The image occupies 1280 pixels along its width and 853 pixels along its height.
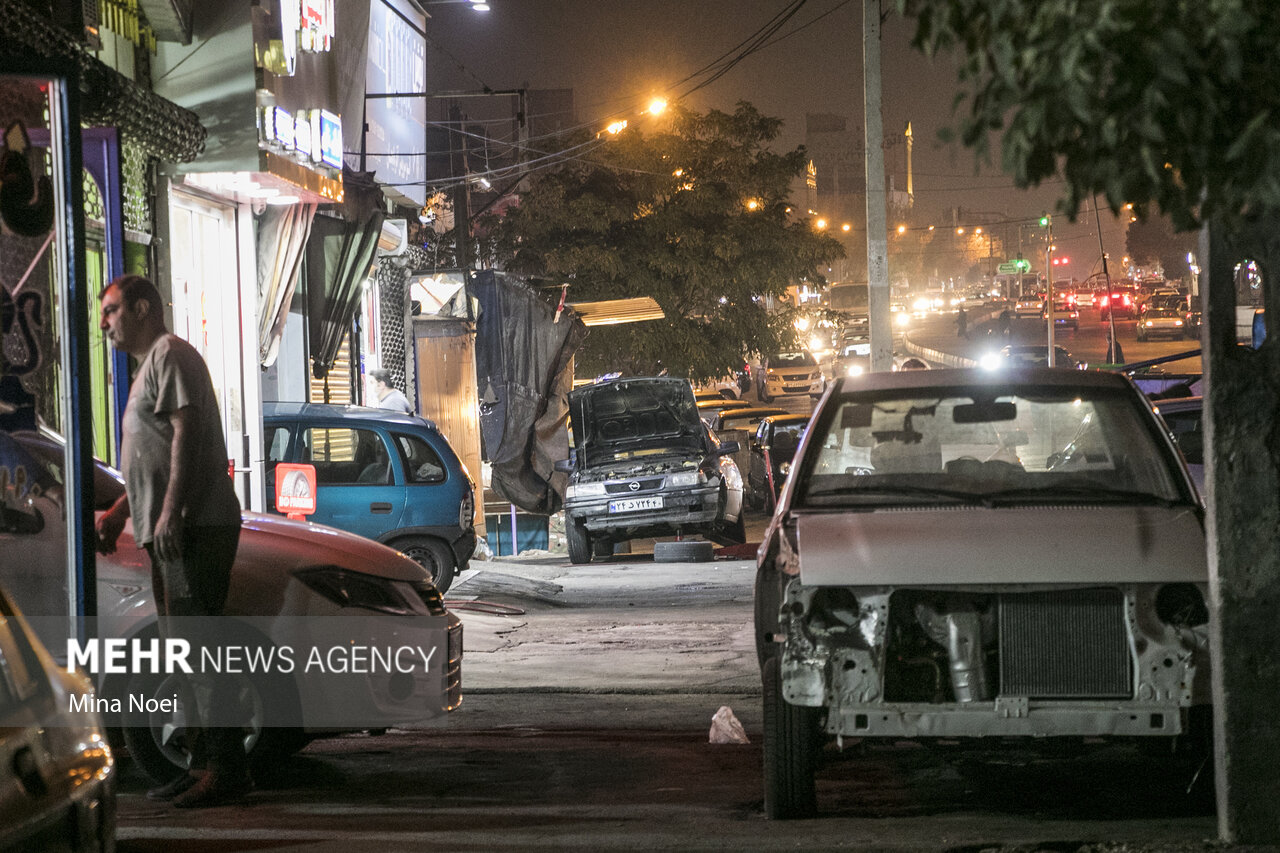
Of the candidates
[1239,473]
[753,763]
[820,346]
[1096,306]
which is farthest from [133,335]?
[1096,306]

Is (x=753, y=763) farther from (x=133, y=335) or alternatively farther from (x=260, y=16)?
(x=260, y=16)

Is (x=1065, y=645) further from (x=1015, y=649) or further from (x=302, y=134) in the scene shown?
(x=302, y=134)

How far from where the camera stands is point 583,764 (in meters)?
6.49

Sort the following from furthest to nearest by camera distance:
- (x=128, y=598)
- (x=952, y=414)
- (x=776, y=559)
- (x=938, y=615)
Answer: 1. (x=952, y=414)
2. (x=128, y=598)
3. (x=776, y=559)
4. (x=938, y=615)

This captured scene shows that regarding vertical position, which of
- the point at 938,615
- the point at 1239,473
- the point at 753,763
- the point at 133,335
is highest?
the point at 133,335

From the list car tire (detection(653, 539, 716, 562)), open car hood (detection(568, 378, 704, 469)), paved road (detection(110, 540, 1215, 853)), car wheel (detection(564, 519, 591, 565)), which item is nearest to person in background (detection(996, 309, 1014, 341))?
open car hood (detection(568, 378, 704, 469))

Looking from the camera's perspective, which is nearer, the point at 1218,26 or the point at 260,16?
the point at 1218,26

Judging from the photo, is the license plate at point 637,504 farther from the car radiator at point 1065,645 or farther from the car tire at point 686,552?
the car radiator at point 1065,645

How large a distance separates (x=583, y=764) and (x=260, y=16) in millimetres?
7130

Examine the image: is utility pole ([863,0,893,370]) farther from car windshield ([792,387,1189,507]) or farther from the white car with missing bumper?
the white car with missing bumper

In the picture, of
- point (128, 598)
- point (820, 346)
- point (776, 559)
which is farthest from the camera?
point (820, 346)

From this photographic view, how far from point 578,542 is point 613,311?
17.9ft

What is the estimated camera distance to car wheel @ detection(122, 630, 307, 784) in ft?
18.8

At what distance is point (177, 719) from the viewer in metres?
5.76
